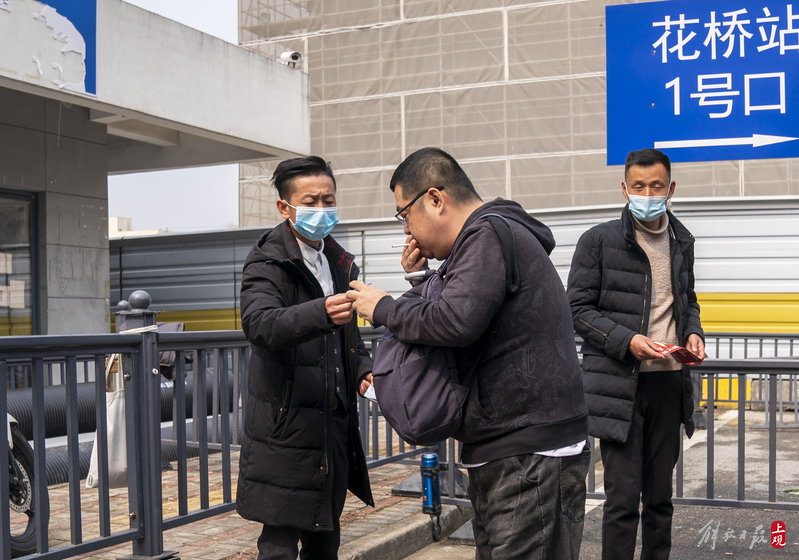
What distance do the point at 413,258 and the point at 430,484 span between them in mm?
2676

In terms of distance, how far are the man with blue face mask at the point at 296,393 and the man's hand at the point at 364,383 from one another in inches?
0.6

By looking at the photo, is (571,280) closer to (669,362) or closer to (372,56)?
(669,362)

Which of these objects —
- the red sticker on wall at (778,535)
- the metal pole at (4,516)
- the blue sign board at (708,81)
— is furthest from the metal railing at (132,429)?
the blue sign board at (708,81)

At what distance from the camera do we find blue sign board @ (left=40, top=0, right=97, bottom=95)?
28.2ft

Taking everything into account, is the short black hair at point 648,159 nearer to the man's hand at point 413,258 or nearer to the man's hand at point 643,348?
A: the man's hand at point 643,348

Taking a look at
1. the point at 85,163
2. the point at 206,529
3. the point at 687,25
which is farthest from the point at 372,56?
the point at 206,529

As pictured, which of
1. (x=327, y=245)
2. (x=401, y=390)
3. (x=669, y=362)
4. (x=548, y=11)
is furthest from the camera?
(x=548, y=11)

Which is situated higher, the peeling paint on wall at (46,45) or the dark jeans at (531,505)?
the peeling paint on wall at (46,45)

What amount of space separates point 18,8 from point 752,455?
8.86 metres

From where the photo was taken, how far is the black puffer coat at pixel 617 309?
3.77 meters

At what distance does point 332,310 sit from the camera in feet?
9.31

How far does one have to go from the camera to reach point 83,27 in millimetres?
8828

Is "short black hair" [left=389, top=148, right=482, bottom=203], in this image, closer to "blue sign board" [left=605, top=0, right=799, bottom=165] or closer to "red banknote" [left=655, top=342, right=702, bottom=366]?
"red banknote" [left=655, top=342, right=702, bottom=366]

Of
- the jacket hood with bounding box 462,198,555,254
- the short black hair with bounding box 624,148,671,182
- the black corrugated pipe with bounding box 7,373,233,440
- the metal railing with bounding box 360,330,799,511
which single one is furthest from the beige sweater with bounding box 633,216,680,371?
the black corrugated pipe with bounding box 7,373,233,440
